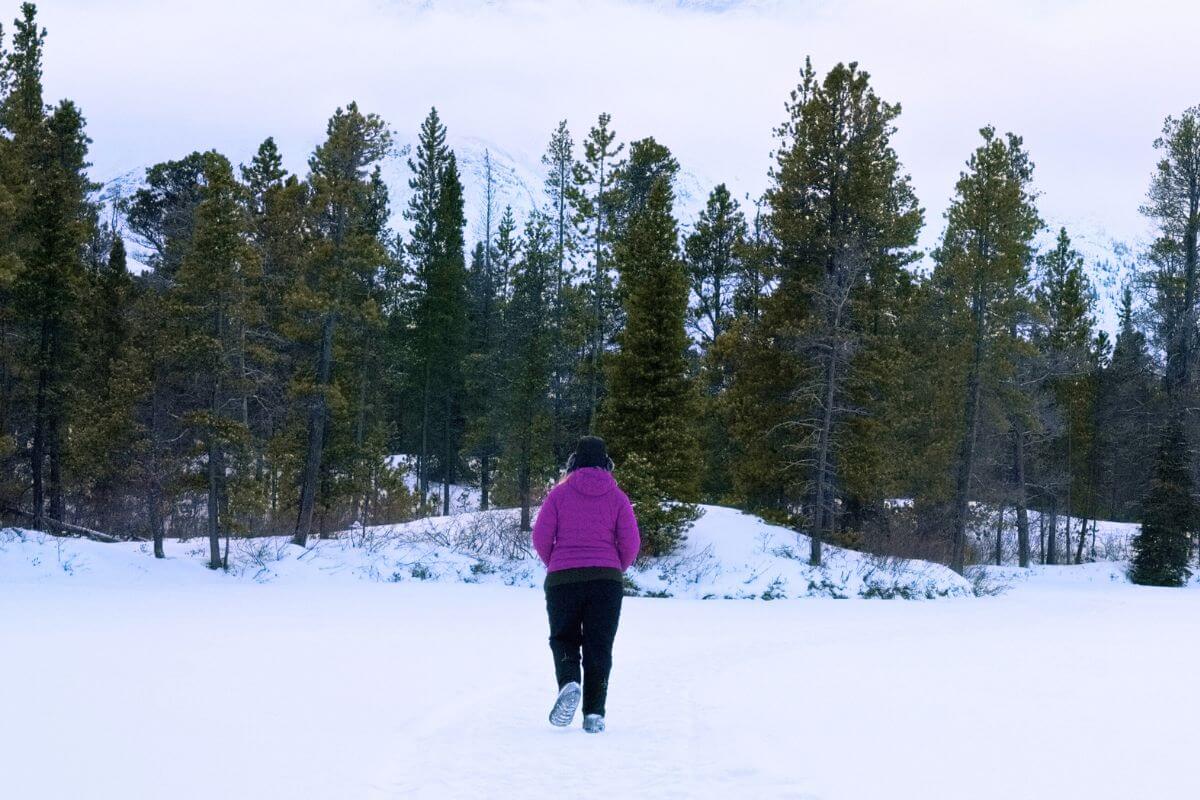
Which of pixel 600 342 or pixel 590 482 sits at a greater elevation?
pixel 600 342

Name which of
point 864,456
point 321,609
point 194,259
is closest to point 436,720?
point 321,609

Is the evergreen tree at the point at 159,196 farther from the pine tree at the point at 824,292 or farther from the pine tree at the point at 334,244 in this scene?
the pine tree at the point at 824,292

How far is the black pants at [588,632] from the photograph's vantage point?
739 cm

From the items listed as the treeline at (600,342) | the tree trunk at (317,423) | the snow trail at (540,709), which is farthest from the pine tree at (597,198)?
the snow trail at (540,709)

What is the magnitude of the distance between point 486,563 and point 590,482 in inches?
649

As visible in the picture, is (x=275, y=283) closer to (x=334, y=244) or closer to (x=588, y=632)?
(x=334, y=244)

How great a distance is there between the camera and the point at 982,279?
2956 cm

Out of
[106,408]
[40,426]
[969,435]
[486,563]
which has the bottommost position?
[486,563]

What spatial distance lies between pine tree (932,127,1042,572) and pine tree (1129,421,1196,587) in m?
8.67

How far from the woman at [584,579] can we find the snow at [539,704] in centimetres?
35

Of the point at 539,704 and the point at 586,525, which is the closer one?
the point at 586,525

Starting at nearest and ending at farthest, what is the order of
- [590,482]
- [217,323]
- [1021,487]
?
[590,482], [217,323], [1021,487]

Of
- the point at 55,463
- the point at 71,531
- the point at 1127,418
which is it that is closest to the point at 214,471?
the point at 71,531

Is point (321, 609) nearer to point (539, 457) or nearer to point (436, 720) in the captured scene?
point (436, 720)
